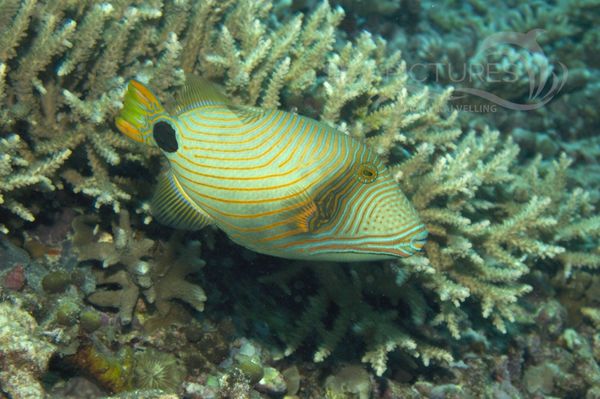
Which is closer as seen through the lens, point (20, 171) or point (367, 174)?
point (367, 174)

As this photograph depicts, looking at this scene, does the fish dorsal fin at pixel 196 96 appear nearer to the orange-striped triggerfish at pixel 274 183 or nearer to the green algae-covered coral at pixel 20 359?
the orange-striped triggerfish at pixel 274 183

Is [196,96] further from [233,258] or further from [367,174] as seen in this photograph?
[233,258]

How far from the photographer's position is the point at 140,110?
7.44ft

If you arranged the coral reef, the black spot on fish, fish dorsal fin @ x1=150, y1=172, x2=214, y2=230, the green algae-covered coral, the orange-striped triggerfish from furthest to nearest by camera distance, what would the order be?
the coral reef → fish dorsal fin @ x1=150, y1=172, x2=214, y2=230 → the black spot on fish → the orange-striped triggerfish → the green algae-covered coral

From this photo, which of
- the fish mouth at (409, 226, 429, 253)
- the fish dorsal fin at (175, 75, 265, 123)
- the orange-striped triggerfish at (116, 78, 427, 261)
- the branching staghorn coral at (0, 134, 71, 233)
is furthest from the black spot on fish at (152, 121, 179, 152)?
the fish mouth at (409, 226, 429, 253)

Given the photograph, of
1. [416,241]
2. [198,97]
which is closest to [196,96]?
[198,97]

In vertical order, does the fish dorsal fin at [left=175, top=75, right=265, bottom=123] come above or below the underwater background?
above

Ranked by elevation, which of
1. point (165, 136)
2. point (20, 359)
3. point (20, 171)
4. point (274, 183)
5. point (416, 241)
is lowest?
point (20, 359)

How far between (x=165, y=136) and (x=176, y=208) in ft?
1.16

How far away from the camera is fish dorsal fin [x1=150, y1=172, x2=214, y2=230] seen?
2.32 metres

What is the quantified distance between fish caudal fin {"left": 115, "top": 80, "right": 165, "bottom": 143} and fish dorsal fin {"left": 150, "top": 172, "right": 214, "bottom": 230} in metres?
0.24

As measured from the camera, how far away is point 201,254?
349 centimetres

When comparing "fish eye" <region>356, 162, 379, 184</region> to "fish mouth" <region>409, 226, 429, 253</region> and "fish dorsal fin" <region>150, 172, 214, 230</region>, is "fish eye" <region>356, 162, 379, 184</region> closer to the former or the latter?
"fish mouth" <region>409, 226, 429, 253</region>

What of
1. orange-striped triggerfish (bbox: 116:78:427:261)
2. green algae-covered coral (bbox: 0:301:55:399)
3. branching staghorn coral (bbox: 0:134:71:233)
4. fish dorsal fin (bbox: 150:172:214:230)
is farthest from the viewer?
branching staghorn coral (bbox: 0:134:71:233)
